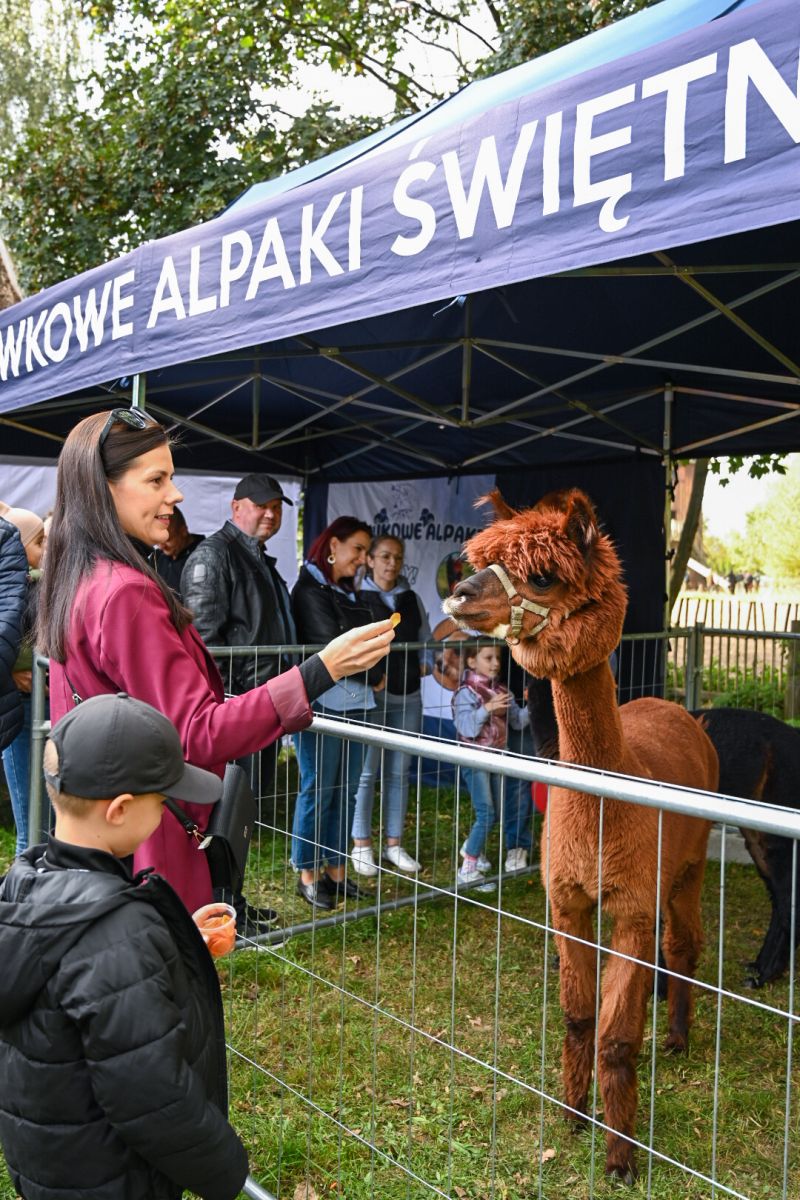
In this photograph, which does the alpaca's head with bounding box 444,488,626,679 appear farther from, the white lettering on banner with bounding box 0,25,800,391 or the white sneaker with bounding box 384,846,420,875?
the white sneaker with bounding box 384,846,420,875

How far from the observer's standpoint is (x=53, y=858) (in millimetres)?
1566

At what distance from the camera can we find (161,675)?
6.08 feet

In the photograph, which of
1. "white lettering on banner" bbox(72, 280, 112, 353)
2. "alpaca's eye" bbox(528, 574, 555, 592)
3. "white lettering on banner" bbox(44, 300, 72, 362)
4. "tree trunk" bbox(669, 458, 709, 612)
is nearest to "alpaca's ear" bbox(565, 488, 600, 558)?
"alpaca's eye" bbox(528, 574, 555, 592)

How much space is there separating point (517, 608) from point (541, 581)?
0.37ft

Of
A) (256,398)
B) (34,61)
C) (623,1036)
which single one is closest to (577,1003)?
(623,1036)

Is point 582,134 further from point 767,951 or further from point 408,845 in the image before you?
point 408,845

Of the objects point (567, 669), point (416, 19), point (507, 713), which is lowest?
point (507, 713)

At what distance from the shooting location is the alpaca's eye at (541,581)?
274 cm

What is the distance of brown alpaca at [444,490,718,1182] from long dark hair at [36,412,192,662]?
102 cm

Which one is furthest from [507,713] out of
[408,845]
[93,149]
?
[93,149]

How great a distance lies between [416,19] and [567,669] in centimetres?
1467

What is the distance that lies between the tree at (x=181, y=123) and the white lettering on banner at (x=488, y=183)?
1105cm

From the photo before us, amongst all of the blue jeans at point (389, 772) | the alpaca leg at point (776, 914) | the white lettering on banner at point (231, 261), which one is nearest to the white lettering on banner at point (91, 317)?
the white lettering on banner at point (231, 261)

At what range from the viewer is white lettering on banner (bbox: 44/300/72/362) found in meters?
4.80
